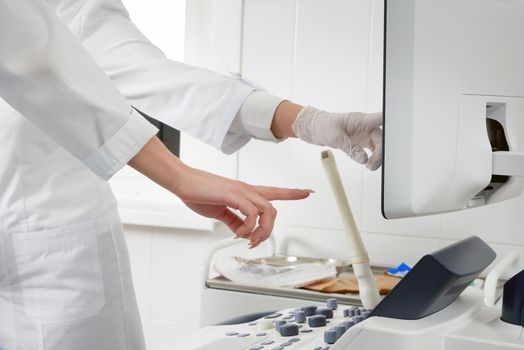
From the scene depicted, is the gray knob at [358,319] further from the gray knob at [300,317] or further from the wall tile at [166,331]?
the wall tile at [166,331]

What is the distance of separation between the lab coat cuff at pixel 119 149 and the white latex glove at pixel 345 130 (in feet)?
1.41

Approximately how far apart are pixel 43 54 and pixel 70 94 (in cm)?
6

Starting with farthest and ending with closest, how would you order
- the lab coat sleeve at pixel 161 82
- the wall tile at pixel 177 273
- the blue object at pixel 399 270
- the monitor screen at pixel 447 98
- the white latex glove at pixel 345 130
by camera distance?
1. the wall tile at pixel 177 273
2. the blue object at pixel 399 270
3. the lab coat sleeve at pixel 161 82
4. the white latex glove at pixel 345 130
5. the monitor screen at pixel 447 98

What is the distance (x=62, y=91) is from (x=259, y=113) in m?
0.52

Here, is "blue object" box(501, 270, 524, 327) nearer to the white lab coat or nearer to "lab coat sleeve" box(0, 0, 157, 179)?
"lab coat sleeve" box(0, 0, 157, 179)

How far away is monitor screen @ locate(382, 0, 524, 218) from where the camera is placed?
750 millimetres

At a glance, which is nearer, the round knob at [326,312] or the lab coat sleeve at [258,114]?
the round knob at [326,312]

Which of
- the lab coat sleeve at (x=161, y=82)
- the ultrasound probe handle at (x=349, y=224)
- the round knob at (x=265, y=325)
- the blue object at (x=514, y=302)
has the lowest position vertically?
the round knob at (x=265, y=325)

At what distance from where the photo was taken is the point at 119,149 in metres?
0.88

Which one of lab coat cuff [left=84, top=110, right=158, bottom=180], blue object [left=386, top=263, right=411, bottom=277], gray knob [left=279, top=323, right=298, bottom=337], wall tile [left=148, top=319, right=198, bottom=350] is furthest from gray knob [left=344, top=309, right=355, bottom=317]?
wall tile [left=148, top=319, right=198, bottom=350]

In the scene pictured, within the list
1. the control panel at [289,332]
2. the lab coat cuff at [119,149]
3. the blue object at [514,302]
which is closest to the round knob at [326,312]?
the control panel at [289,332]

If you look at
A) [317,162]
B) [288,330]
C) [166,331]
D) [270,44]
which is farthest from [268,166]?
[288,330]

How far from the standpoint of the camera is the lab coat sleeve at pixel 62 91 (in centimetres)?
83

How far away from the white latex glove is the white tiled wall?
36.8 inches
